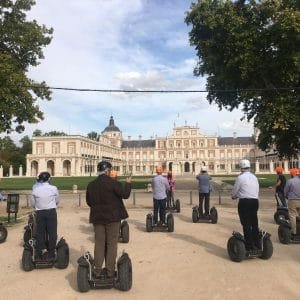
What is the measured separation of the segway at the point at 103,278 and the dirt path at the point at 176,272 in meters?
0.10

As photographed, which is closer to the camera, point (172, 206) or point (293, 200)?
point (293, 200)

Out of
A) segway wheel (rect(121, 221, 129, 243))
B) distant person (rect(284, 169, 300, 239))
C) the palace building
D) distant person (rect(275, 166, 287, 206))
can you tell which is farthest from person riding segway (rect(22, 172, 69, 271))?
the palace building

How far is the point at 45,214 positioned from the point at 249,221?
3828 millimetres

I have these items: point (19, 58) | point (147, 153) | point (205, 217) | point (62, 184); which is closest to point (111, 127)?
point (147, 153)

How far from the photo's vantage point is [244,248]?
830cm

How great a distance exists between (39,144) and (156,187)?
120254mm

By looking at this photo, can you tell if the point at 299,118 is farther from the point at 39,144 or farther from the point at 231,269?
the point at 39,144

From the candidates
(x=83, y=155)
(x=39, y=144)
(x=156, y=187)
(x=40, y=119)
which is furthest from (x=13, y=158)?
(x=156, y=187)

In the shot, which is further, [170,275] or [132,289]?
[170,275]

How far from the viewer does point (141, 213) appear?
18109mm

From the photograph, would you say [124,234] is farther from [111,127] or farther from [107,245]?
[111,127]

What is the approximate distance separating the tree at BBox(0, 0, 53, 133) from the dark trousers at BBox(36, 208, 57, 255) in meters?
17.4

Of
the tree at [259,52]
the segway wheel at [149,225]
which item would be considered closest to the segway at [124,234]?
the segway wheel at [149,225]

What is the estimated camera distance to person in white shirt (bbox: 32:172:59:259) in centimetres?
812
